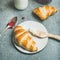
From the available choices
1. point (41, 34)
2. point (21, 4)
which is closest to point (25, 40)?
point (41, 34)

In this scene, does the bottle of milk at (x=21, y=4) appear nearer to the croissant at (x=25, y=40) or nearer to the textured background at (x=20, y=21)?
the textured background at (x=20, y=21)

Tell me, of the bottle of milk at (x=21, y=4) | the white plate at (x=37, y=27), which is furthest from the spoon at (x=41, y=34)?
the bottle of milk at (x=21, y=4)

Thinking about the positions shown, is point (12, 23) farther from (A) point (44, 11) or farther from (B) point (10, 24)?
(A) point (44, 11)

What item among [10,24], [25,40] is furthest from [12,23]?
[25,40]

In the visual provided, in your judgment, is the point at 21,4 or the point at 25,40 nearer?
the point at 25,40

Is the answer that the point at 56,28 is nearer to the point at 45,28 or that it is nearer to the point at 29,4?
the point at 45,28
